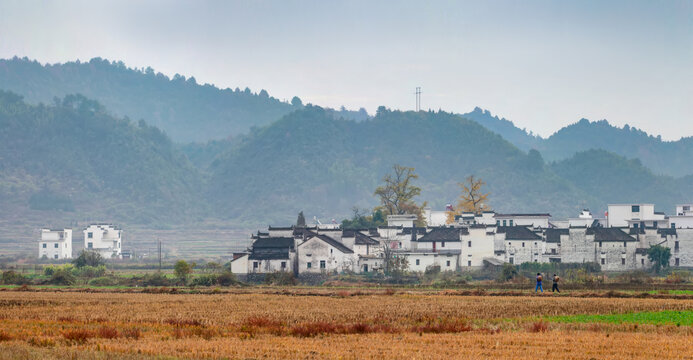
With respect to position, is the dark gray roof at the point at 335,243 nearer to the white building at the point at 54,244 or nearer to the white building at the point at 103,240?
Result: the white building at the point at 54,244

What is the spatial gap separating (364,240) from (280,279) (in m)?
18.8

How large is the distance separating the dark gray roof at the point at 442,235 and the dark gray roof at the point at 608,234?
11564 millimetres

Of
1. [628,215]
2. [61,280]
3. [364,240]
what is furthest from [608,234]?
[61,280]

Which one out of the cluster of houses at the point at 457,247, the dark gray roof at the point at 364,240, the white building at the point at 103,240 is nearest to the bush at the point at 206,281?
the cluster of houses at the point at 457,247

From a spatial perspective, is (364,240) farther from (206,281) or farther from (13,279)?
(13,279)

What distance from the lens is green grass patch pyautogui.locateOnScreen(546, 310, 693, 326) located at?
3616 centimetres

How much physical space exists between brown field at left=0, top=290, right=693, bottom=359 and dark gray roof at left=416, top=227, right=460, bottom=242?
45.0 metres

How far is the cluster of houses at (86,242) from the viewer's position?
13162 centimetres

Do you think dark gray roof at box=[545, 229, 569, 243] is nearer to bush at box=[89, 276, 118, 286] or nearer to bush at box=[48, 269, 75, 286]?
bush at box=[89, 276, 118, 286]

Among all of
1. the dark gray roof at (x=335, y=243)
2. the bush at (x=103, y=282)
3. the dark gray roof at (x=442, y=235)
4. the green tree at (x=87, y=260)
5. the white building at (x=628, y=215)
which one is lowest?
the bush at (x=103, y=282)

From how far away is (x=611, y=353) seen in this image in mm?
27562

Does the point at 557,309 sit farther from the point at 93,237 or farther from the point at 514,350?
the point at 93,237

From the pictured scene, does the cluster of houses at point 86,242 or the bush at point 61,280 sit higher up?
the cluster of houses at point 86,242

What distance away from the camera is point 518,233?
96.4 metres
